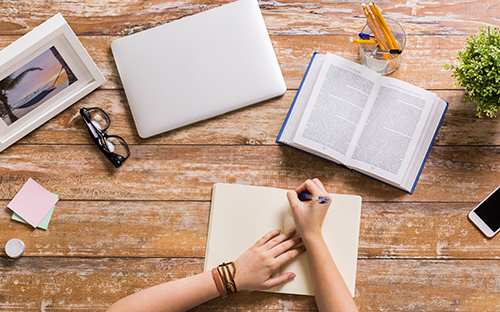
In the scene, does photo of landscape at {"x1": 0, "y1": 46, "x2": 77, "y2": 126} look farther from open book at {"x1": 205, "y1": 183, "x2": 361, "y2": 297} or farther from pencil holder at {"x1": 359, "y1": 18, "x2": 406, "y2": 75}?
pencil holder at {"x1": 359, "y1": 18, "x2": 406, "y2": 75}

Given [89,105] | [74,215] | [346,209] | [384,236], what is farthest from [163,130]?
[384,236]

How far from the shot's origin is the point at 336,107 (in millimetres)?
1095

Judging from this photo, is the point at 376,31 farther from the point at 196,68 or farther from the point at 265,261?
the point at 265,261

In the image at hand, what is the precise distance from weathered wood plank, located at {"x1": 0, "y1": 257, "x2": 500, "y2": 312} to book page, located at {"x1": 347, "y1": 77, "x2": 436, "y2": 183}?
0.30m

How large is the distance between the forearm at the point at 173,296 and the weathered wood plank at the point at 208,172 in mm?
260

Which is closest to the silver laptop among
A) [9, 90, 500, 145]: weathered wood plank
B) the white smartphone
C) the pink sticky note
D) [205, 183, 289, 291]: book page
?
[9, 90, 500, 145]: weathered wood plank

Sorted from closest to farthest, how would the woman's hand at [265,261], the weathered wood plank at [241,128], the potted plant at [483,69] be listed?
the potted plant at [483,69], the woman's hand at [265,261], the weathered wood plank at [241,128]

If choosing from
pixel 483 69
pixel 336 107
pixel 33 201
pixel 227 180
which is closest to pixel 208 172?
pixel 227 180

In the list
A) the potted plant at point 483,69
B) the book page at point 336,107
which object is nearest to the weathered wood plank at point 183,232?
the book page at point 336,107

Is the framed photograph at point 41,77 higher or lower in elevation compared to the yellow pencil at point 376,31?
higher

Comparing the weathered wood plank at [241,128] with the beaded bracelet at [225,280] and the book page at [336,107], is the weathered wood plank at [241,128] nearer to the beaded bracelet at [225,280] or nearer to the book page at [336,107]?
the book page at [336,107]

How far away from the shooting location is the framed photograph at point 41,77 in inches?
37.9

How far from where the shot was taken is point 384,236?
111 cm

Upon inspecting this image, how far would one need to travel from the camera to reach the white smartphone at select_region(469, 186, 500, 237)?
1094mm
